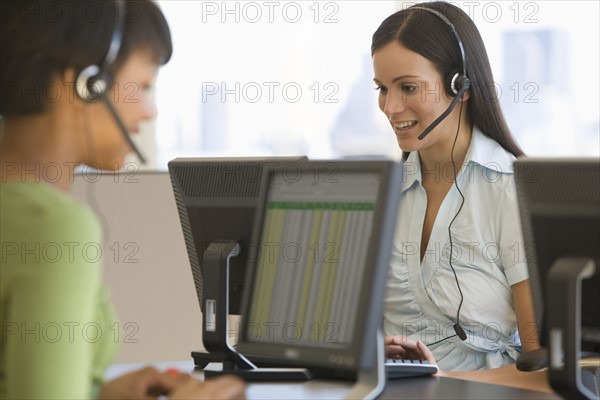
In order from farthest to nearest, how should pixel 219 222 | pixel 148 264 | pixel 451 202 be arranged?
pixel 148 264 → pixel 451 202 → pixel 219 222

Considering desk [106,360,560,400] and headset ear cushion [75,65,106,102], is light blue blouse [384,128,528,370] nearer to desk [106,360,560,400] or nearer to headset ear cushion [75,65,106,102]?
desk [106,360,560,400]

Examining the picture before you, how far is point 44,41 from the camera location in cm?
108

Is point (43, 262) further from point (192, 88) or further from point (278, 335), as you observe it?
point (192, 88)

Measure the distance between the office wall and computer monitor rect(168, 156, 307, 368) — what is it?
4.40 feet

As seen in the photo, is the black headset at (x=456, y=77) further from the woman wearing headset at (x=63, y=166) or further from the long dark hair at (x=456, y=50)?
the woman wearing headset at (x=63, y=166)

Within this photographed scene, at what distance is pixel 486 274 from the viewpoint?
200 centimetres

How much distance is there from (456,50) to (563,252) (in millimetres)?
1075

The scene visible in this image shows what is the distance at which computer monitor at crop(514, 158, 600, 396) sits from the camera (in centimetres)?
114

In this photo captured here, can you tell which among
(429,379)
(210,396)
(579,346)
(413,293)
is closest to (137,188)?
(413,293)

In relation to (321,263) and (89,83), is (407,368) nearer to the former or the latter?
(321,263)

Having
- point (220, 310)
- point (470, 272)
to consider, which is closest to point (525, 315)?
point (470, 272)

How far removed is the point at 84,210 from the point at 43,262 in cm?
9

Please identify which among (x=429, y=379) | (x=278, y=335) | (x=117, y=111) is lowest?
(x=429, y=379)

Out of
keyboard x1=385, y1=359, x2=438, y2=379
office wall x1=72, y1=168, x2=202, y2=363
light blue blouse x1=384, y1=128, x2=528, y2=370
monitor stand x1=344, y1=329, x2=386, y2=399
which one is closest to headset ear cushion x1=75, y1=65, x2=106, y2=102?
monitor stand x1=344, y1=329, x2=386, y2=399
